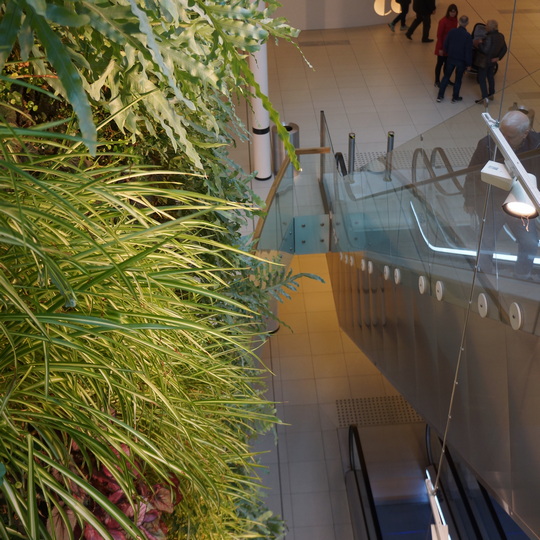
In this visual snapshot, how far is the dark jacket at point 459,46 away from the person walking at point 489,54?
0.16 metres

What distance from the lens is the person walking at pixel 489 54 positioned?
10.1m

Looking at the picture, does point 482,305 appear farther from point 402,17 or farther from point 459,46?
point 402,17

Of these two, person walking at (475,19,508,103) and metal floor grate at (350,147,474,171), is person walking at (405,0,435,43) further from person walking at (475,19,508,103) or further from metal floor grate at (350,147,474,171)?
metal floor grate at (350,147,474,171)

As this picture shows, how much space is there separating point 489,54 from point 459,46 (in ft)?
1.64

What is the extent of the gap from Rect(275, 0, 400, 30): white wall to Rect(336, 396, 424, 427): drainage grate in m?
9.09

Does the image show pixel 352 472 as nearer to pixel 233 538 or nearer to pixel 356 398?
pixel 356 398

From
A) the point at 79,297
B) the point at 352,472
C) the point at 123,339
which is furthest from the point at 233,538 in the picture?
the point at 352,472

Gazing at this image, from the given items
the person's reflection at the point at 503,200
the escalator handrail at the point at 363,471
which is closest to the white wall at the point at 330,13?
the escalator handrail at the point at 363,471

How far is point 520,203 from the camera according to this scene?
6.73 ft

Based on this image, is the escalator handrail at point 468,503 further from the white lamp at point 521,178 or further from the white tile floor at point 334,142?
the white lamp at point 521,178

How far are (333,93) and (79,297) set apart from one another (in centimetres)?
1067

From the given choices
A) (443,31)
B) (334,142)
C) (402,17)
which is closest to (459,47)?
(443,31)

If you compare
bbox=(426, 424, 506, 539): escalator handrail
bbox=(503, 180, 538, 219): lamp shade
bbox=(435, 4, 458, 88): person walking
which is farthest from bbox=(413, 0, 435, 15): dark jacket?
bbox=(503, 180, 538, 219): lamp shade

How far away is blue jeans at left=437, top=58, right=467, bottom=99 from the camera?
34.7 feet
